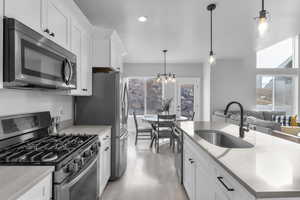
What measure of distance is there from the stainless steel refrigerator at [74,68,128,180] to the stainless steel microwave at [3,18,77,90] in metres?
1.05

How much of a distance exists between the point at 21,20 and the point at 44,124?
1.17 m

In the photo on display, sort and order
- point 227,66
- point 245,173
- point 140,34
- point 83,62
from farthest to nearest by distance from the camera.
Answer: point 227,66
point 140,34
point 83,62
point 245,173

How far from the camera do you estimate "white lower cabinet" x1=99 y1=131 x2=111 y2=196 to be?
7.63 ft

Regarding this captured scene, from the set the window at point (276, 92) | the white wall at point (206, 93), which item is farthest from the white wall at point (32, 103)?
the window at point (276, 92)

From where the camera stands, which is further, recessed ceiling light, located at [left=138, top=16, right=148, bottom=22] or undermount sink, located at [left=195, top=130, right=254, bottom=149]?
recessed ceiling light, located at [left=138, top=16, right=148, bottom=22]

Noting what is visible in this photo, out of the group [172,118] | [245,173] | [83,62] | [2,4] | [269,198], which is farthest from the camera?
[172,118]

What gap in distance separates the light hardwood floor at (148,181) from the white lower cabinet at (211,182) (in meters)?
0.76

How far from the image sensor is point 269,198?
0.80 m

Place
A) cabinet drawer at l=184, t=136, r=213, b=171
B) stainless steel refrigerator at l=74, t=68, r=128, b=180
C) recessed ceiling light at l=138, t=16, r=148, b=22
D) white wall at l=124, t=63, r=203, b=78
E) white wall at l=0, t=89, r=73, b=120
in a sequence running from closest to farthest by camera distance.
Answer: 1. cabinet drawer at l=184, t=136, r=213, b=171
2. white wall at l=0, t=89, r=73, b=120
3. stainless steel refrigerator at l=74, t=68, r=128, b=180
4. recessed ceiling light at l=138, t=16, r=148, b=22
5. white wall at l=124, t=63, r=203, b=78

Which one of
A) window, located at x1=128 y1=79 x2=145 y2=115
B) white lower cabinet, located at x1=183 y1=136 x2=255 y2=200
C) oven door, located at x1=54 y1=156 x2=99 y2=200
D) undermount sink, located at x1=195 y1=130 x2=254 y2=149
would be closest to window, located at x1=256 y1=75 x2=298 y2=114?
window, located at x1=128 y1=79 x2=145 y2=115

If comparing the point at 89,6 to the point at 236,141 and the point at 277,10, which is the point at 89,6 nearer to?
the point at 236,141

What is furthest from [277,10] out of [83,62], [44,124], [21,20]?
[44,124]

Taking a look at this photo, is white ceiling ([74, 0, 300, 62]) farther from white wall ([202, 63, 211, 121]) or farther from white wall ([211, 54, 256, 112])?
white wall ([202, 63, 211, 121])

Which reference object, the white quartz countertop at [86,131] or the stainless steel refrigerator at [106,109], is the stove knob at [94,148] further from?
the stainless steel refrigerator at [106,109]
